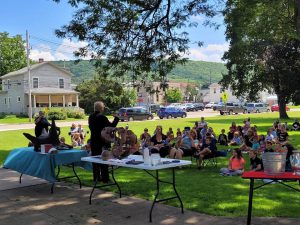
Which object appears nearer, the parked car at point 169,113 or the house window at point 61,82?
the parked car at point 169,113

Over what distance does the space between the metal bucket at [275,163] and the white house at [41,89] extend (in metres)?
52.9

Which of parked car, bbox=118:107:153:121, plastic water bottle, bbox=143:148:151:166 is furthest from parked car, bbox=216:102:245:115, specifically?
plastic water bottle, bbox=143:148:151:166

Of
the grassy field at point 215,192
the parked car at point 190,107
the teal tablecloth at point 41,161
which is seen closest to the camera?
the grassy field at point 215,192

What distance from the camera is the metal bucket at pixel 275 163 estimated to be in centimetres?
542

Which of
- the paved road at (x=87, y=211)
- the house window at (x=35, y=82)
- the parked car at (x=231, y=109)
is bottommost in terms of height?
the paved road at (x=87, y=211)

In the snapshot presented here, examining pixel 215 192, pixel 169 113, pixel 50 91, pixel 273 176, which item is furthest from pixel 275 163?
pixel 50 91

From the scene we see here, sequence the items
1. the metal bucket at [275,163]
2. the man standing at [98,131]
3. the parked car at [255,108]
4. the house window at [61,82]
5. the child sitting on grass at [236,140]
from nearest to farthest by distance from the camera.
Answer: the metal bucket at [275,163], the man standing at [98,131], the child sitting on grass at [236,140], the house window at [61,82], the parked car at [255,108]

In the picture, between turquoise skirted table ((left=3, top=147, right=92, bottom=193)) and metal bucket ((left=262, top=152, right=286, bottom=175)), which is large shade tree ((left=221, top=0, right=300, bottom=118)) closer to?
turquoise skirted table ((left=3, top=147, right=92, bottom=193))

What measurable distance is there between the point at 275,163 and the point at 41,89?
55.1m

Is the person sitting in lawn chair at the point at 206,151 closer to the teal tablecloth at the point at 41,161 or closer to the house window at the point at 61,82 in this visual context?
the teal tablecloth at the point at 41,161

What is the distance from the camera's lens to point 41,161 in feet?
28.0

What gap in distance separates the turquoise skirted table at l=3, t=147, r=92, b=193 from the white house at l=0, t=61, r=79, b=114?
157 feet

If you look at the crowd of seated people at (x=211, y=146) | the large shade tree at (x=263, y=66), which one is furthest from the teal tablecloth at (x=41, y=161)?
the large shade tree at (x=263, y=66)

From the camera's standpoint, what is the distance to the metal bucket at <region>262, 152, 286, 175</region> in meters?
5.42
